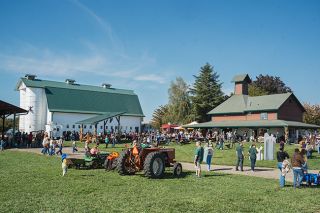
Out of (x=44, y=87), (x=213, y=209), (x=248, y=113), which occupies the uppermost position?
(x=44, y=87)

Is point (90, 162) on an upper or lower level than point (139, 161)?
lower

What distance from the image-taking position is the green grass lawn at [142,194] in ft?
32.6

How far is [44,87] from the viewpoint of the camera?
60938 mm

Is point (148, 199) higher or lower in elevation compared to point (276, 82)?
lower

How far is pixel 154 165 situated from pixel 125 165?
133 centimetres

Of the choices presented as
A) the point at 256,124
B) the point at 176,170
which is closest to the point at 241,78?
the point at 256,124

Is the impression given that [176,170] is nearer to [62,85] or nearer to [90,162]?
[90,162]

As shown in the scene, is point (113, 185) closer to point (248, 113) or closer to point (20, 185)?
point (20, 185)

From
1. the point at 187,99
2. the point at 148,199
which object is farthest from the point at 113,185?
the point at 187,99

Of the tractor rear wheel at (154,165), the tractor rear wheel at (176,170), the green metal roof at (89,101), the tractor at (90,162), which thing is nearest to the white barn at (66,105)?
the green metal roof at (89,101)

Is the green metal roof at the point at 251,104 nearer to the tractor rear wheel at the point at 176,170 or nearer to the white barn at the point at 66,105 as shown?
the white barn at the point at 66,105

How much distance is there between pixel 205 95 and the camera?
71250 mm

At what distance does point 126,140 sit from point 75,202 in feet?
124

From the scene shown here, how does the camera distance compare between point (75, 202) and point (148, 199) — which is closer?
point (75, 202)
